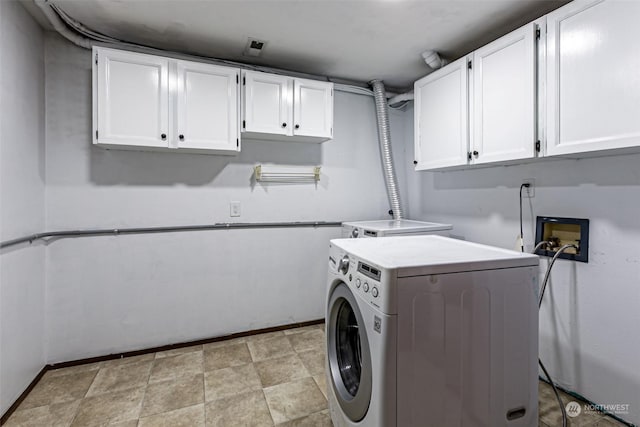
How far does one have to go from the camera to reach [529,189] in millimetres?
2020

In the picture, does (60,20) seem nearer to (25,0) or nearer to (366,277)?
(25,0)

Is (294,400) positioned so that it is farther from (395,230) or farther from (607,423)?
(607,423)

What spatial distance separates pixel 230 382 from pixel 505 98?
2.43 metres

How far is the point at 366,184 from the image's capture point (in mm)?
3084

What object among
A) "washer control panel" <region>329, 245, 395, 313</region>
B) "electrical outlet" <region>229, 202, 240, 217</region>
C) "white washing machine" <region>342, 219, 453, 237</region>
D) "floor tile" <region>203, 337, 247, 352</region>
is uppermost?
"electrical outlet" <region>229, 202, 240, 217</region>

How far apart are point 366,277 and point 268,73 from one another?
188 cm

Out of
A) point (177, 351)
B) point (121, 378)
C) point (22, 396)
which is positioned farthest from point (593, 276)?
point (22, 396)

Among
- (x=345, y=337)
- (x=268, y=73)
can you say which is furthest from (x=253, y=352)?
(x=268, y=73)

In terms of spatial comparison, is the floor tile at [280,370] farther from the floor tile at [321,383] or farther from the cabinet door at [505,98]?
the cabinet door at [505,98]

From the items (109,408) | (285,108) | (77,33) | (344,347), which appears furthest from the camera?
(285,108)

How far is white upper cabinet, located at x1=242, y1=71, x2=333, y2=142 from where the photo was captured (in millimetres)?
2326

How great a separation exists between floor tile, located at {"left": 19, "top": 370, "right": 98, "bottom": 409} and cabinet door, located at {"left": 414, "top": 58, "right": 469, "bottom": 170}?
2.81 m

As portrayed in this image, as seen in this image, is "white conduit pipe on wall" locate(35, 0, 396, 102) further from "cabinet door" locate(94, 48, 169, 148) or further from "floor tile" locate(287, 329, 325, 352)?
"floor tile" locate(287, 329, 325, 352)

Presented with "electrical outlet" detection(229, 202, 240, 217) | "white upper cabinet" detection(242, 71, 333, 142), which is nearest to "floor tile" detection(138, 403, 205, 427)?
"electrical outlet" detection(229, 202, 240, 217)
